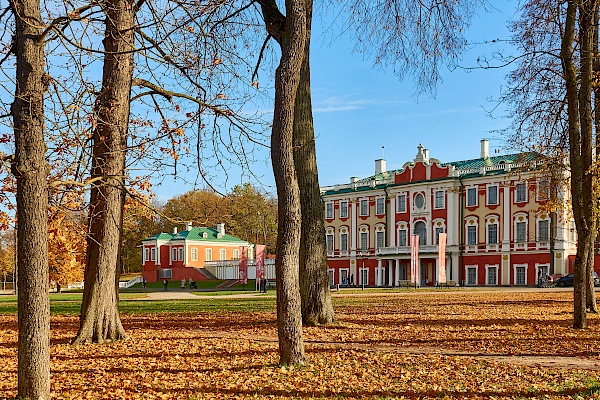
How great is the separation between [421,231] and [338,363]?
165ft

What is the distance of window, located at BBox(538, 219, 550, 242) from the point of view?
49938 mm

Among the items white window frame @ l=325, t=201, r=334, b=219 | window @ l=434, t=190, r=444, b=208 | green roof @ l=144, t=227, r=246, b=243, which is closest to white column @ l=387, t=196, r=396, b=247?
window @ l=434, t=190, r=444, b=208

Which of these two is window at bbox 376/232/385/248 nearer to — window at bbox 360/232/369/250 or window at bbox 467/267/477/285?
window at bbox 360/232/369/250

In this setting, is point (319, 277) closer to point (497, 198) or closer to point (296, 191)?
point (296, 191)

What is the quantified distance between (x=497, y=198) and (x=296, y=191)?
47179 mm

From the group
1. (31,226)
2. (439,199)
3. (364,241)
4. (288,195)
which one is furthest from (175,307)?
(364,241)

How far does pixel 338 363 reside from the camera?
28.3 ft

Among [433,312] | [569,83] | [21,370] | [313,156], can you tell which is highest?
[569,83]

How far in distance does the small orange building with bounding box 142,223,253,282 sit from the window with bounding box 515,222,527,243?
92.8ft

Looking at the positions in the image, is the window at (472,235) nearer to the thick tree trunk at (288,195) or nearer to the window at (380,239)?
the window at (380,239)

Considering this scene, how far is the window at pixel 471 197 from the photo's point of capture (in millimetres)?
54294

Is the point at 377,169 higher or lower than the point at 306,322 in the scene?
higher

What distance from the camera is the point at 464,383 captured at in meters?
7.50

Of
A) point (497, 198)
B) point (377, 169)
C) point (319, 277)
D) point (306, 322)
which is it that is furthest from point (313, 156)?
point (377, 169)
